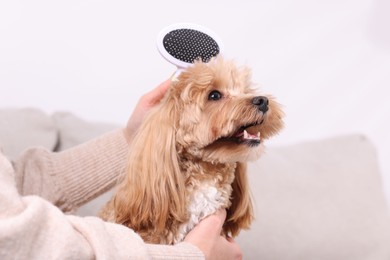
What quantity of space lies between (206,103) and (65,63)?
0.85 meters

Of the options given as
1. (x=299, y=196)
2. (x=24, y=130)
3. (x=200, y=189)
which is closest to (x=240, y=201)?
(x=200, y=189)

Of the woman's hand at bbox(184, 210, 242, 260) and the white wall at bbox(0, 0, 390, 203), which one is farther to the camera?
the white wall at bbox(0, 0, 390, 203)

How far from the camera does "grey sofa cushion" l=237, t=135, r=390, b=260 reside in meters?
1.51

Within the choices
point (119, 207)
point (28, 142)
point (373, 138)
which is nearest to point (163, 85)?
point (119, 207)

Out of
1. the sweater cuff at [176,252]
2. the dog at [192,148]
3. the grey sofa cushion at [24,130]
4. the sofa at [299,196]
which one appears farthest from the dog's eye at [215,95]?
the grey sofa cushion at [24,130]

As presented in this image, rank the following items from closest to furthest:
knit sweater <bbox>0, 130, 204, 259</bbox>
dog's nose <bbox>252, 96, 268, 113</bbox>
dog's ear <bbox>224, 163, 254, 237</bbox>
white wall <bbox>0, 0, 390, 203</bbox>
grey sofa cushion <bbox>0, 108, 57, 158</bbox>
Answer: knit sweater <bbox>0, 130, 204, 259</bbox>, dog's nose <bbox>252, 96, 268, 113</bbox>, dog's ear <bbox>224, 163, 254, 237</bbox>, grey sofa cushion <bbox>0, 108, 57, 158</bbox>, white wall <bbox>0, 0, 390, 203</bbox>

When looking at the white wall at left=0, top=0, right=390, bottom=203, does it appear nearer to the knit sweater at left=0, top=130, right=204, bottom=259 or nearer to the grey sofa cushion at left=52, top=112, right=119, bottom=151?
the grey sofa cushion at left=52, top=112, right=119, bottom=151

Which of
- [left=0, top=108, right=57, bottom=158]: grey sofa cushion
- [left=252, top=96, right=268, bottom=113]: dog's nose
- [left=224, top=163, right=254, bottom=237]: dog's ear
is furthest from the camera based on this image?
[left=0, top=108, right=57, bottom=158]: grey sofa cushion

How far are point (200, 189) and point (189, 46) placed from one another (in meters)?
0.23

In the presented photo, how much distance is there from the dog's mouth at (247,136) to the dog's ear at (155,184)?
3.4 inches

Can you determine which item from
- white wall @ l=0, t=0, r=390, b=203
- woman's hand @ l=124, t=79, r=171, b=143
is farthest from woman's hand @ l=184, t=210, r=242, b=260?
white wall @ l=0, t=0, r=390, b=203

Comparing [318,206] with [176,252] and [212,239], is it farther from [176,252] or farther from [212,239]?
[176,252]

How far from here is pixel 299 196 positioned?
159cm

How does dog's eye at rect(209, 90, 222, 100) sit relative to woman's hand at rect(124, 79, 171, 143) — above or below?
above
